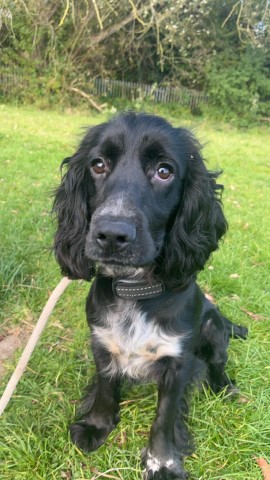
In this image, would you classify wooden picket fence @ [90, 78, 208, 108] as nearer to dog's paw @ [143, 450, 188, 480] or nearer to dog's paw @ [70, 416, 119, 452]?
dog's paw @ [70, 416, 119, 452]

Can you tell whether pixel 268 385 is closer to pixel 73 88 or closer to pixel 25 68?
pixel 73 88

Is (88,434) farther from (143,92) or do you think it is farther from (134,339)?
(143,92)

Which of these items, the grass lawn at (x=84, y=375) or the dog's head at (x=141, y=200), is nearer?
the dog's head at (x=141, y=200)

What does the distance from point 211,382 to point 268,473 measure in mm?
625

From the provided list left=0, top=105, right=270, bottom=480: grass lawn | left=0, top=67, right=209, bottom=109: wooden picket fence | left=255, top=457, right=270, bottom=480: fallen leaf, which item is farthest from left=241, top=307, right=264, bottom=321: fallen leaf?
left=0, top=67, right=209, bottom=109: wooden picket fence

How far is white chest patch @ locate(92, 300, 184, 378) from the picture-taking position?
6.73 feet

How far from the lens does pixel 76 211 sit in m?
2.14

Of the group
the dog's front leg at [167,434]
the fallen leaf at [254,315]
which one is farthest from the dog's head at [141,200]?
the fallen leaf at [254,315]

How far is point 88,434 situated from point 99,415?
121mm

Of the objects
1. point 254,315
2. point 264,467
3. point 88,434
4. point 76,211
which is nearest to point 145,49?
point 254,315

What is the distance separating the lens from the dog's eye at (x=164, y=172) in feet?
6.27

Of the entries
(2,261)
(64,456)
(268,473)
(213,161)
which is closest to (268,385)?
(268,473)

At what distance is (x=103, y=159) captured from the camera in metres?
1.96

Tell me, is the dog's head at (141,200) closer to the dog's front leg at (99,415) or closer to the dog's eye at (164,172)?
the dog's eye at (164,172)
